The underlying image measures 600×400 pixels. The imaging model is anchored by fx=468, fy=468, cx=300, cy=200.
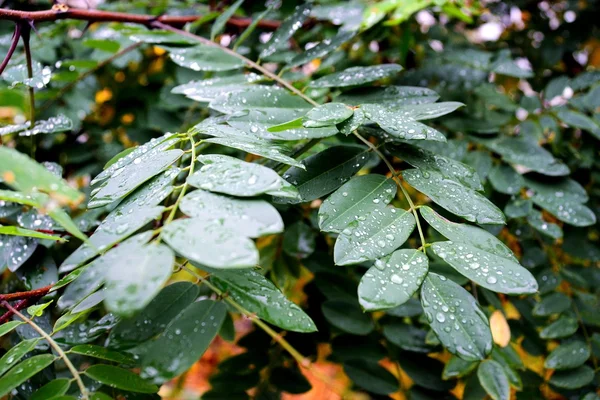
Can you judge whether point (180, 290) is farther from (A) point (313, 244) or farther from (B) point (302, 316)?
(A) point (313, 244)

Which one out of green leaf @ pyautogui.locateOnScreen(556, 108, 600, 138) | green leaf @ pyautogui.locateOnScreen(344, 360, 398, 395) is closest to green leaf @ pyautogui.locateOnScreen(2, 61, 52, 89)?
green leaf @ pyautogui.locateOnScreen(344, 360, 398, 395)

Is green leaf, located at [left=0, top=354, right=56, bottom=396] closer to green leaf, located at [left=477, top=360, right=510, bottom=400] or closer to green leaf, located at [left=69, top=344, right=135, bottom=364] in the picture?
green leaf, located at [left=69, top=344, right=135, bottom=364]

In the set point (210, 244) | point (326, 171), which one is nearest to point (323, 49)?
point (326, 171)

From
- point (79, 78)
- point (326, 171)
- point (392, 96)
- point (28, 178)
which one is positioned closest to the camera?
point (28, 178)

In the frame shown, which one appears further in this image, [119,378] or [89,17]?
[89,17]

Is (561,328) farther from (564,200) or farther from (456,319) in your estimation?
(456,319)

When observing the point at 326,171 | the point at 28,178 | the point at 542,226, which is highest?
the point at 28,178
